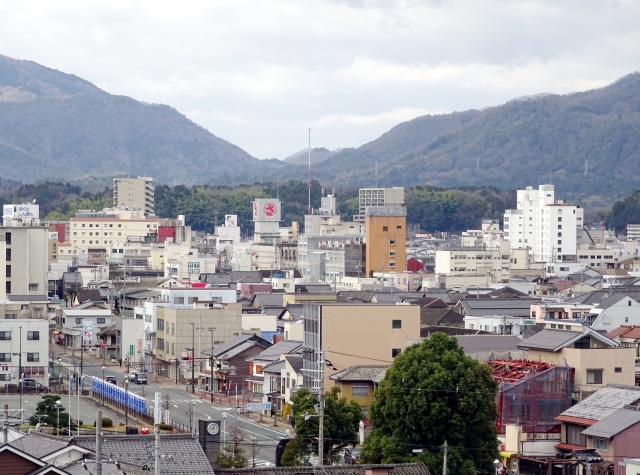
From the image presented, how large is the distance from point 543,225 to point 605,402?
3569 inches

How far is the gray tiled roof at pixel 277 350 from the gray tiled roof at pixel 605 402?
13.6 metres

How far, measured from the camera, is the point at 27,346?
150 ft

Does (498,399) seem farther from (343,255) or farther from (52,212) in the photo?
(52,212)

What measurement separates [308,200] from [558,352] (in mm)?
135323

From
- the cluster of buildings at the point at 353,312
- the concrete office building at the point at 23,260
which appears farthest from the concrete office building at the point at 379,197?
the concrete office building at the point at 23,260

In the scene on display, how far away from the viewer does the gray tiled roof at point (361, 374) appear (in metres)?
33.7

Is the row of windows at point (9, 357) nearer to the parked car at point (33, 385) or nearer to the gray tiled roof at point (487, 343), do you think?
the parked car at point (33, 385)

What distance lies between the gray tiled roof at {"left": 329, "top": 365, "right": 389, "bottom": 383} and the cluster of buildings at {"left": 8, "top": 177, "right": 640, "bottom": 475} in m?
0.06

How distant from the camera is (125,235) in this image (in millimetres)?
124188

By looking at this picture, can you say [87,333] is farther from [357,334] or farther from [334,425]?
[334,425]

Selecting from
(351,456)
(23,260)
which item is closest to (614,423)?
(351,456)

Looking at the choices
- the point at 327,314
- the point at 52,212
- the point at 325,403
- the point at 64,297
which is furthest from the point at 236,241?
the point at 325,403

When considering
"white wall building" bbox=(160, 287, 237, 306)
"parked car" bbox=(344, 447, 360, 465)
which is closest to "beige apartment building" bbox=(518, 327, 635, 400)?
"parked car" bbox=(344, 447, 360, 465)

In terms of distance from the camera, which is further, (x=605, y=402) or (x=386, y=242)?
(x=386, y=242)
